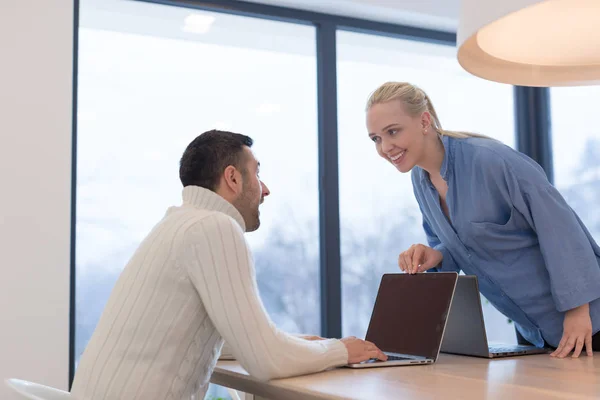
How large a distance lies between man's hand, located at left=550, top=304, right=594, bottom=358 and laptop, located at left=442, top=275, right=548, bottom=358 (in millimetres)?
102

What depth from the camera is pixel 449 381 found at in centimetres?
134

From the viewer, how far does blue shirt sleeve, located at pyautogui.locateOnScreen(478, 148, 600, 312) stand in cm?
172

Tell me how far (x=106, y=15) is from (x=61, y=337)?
1.47m

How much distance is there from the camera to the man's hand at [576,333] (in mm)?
1728

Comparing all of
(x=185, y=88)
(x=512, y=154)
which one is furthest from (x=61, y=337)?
(x=512, y=154)

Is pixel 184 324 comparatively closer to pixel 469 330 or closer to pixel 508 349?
pixel 469 330

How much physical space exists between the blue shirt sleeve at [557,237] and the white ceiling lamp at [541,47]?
422 mm

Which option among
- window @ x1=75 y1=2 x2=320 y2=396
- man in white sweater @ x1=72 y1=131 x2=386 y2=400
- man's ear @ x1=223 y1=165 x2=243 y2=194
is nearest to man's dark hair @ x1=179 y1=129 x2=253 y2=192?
man's ear @ x1=223 y1=165 x2=243 y2=194

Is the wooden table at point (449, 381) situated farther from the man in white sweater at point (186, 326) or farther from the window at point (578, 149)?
the window at point (578, 149)

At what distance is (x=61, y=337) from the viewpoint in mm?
2977

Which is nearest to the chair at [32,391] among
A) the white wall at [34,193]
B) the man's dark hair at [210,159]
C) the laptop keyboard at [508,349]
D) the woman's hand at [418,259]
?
the man's dark hair at [210,159]

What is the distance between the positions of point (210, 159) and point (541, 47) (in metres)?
0.81

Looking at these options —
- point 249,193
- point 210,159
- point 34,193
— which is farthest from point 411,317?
point 34,193

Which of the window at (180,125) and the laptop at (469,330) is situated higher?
the window at (180,125)
